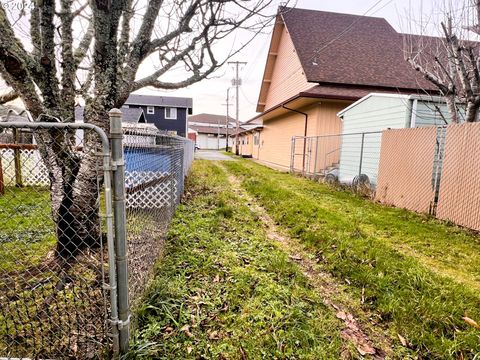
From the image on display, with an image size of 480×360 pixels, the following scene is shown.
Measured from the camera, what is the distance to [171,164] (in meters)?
4.42

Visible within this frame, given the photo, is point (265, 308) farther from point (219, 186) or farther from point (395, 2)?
point (395, 2)

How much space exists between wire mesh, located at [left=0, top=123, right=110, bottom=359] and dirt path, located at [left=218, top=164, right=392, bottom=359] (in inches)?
75.0

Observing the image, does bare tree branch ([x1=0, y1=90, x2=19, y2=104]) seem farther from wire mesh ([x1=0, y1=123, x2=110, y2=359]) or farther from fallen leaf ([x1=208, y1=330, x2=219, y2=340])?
fallen leaf ([x1=208, y1=330, x2=219, y2=340])

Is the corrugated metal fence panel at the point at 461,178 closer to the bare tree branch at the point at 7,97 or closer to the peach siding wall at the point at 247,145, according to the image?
the bare tree branch at the point at 7,97

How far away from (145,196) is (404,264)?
137 inches

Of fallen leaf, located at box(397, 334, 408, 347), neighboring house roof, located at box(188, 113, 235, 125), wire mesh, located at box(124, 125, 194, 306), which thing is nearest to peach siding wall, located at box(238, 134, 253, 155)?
wire mesh, located at box(124, 125, 194, 306)

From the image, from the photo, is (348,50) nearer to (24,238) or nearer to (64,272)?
(24,238)

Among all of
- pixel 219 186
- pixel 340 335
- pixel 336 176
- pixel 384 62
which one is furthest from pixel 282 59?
pixel 340 335

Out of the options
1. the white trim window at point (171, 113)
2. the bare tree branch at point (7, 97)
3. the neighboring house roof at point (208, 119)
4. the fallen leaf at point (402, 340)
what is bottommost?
the fallen leaf at point (402, 340)

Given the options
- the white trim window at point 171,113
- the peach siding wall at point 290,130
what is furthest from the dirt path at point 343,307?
the white trim window at point 171,113

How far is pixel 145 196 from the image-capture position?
159 inches

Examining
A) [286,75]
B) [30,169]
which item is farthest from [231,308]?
[286,75]

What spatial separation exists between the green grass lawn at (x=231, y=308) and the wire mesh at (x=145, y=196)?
0.79 feet

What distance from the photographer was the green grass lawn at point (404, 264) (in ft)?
7.65
